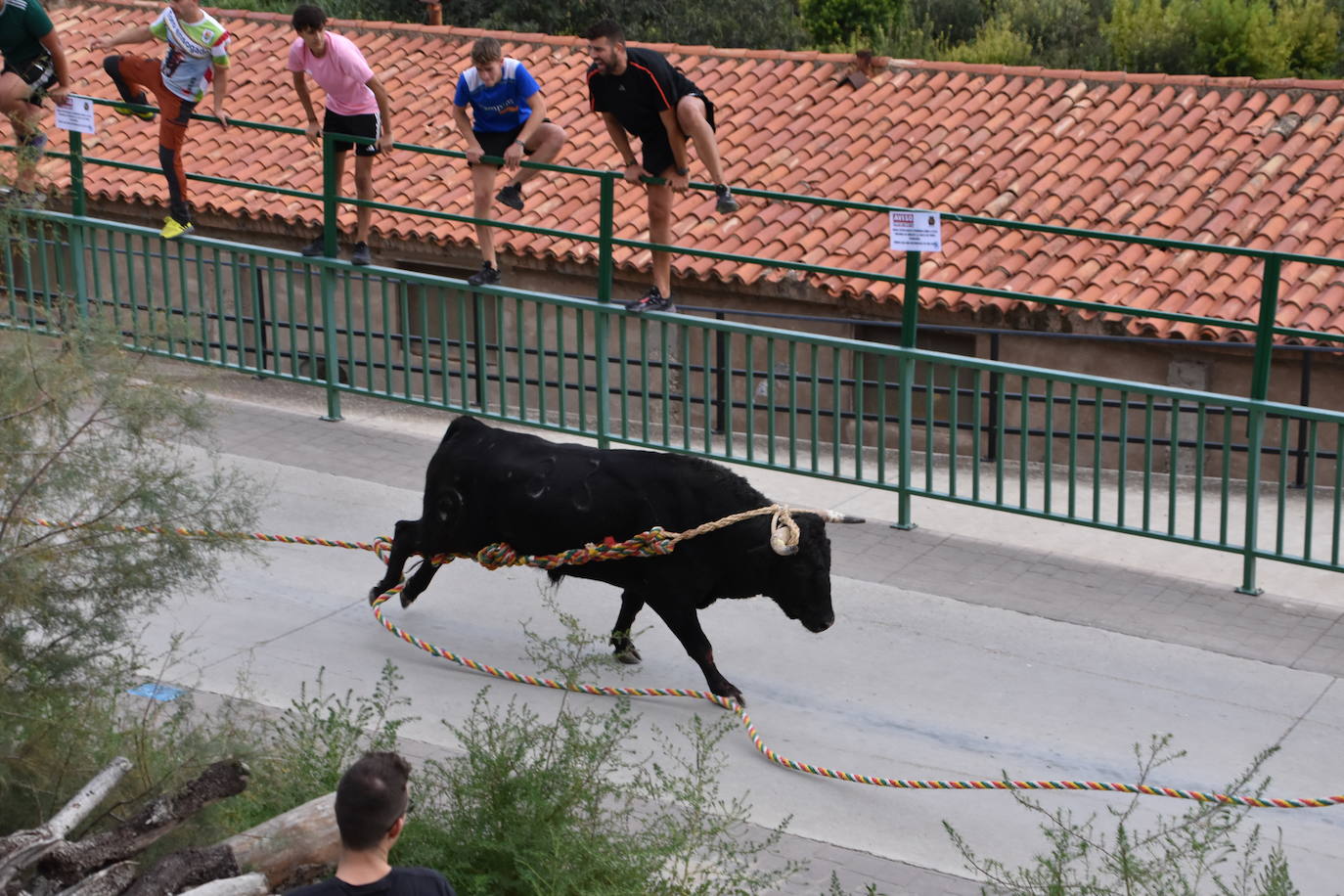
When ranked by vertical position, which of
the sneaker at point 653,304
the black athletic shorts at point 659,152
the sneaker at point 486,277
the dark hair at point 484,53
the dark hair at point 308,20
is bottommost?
the sneaker at point 653,304

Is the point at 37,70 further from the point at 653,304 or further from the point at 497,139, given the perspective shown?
the point at 653,304

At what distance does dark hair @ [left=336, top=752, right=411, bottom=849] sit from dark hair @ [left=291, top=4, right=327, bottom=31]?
7.50 metres

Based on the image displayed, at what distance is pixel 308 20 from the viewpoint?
1032 cm

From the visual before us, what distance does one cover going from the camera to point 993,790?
6.34 metres

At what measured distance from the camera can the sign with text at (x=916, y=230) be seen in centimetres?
872

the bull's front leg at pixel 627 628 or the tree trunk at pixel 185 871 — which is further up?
the tree trunk at pixel 185 871

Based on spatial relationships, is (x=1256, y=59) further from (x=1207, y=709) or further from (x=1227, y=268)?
(x=1207, y=709)

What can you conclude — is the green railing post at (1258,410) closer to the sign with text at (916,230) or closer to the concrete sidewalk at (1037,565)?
the concrete sidewalk at (1037,565)

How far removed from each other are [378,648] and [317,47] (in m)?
4.61

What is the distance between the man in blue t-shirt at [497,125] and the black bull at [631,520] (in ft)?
9.42

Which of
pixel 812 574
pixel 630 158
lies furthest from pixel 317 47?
pixel 812 574

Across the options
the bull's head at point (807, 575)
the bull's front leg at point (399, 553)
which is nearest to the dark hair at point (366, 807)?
the bull's head at point (807, 575)

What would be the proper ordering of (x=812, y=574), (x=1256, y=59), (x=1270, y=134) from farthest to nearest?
(x=1256, y=59) < (x=1270, y=134) < (x=812, y=574)

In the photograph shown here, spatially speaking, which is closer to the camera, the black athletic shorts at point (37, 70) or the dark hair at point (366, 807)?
the dark hair at point (366, 807)
